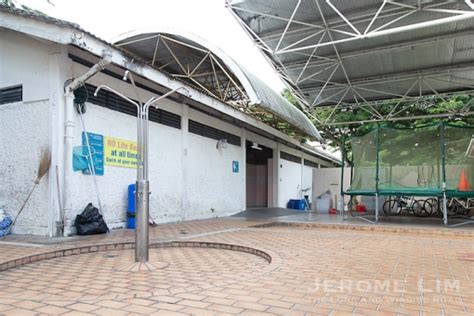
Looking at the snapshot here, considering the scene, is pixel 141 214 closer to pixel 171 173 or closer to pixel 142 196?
pixel 142 196

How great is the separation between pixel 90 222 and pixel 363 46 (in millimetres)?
7069

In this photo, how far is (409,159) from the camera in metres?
9.18

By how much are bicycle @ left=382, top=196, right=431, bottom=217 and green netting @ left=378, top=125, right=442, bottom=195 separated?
2.39m

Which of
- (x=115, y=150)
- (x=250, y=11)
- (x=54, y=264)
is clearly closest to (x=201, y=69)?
(x=250, y=11)

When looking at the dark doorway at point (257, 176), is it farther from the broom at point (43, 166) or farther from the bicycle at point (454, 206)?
the broom at point (43, 166)

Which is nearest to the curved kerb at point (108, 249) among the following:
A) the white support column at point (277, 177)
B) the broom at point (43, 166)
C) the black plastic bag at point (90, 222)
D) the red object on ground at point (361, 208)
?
the black plastic bag at point (90, 222)

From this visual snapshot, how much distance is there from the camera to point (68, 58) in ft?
20.7

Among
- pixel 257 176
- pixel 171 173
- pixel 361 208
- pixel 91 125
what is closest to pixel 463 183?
pixel 361 208

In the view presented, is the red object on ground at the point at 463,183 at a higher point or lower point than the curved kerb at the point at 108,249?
higher

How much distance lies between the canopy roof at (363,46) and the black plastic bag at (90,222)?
475cm

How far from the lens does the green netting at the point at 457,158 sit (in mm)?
8227

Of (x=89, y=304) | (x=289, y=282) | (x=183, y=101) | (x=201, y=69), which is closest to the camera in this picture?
(x=89, y=304)

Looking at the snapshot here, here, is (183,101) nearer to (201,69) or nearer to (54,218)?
(201,69)

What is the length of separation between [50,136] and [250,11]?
4.47 meters
